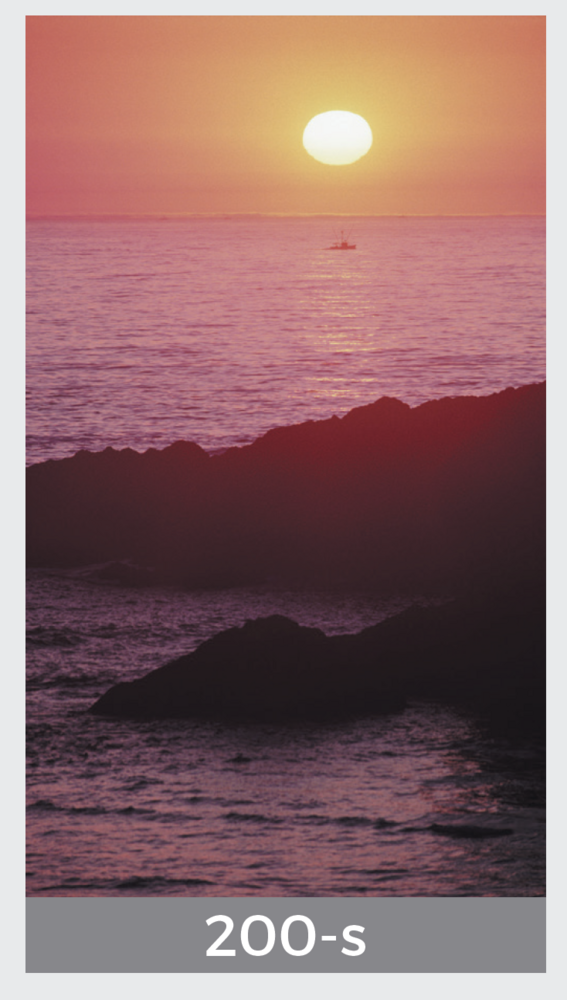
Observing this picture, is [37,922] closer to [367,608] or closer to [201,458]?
[367,608]

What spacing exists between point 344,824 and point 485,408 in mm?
11173

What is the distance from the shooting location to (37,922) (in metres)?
9.37

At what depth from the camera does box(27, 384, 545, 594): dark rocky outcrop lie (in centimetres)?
1972

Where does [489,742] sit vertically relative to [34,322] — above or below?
below

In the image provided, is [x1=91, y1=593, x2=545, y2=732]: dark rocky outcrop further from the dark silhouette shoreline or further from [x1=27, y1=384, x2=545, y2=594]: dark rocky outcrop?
[x1=27, y1=384, x2=545, y2=594]: dark rocky outcrop

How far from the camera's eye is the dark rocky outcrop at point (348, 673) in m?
13.7

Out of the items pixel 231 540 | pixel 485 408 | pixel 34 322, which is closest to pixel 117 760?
pixel 231 540

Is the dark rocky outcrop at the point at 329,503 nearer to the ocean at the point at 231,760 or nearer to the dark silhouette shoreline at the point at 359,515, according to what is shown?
the dark silhouette shoreline at the point at 359,515

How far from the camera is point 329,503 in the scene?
20.8 meters

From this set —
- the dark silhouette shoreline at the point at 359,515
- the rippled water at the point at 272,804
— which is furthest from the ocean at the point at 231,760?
the dark silhouette shoreline at the point at 359,515

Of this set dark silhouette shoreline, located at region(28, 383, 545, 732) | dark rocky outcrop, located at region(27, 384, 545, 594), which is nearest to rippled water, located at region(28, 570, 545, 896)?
dark silhouette shoreline, located at region(28, 383, 545, 732)

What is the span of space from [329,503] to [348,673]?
716 centimetres

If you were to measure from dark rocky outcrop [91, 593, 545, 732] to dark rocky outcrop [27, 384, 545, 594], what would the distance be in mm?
3974

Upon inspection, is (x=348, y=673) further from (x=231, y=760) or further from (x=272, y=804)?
(x=272, y=804)
